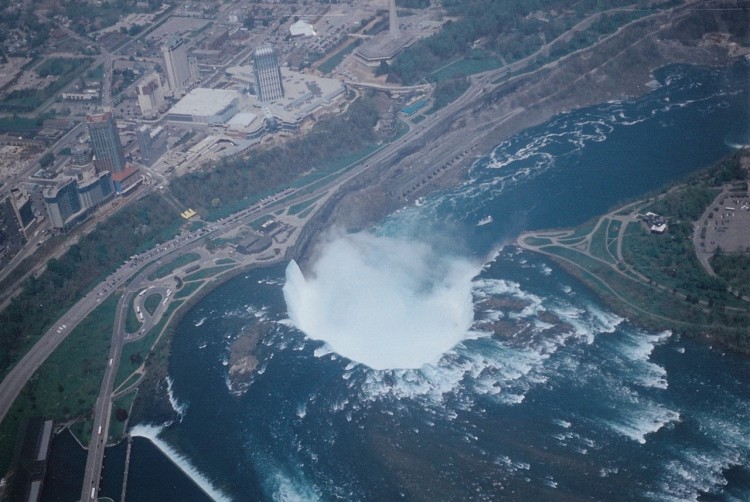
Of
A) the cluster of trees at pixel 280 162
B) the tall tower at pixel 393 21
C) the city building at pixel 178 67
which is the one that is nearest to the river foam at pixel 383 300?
the cluster of trees at pixel 280 162

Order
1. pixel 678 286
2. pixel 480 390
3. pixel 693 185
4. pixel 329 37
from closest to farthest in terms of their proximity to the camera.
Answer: pixel 480 390, pixel 678 286, pixel 693 185, pixel 329 37

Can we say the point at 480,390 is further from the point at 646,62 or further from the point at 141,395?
the point at 646,62

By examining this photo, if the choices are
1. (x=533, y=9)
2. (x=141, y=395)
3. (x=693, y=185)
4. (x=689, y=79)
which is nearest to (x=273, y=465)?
(x=141, y=395)

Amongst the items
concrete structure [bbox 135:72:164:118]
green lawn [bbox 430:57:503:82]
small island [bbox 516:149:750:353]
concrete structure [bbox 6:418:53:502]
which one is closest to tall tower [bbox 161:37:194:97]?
concrete structure [bbox 135:72:164:118]

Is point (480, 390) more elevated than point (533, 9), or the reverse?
point (533, 9)

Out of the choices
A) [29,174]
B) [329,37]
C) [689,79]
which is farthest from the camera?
[329,37]

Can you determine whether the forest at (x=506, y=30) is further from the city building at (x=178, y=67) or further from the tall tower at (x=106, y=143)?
the tall tower at (x=106, y=143)

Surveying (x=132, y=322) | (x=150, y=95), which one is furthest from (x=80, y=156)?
(x=132, y=322)
